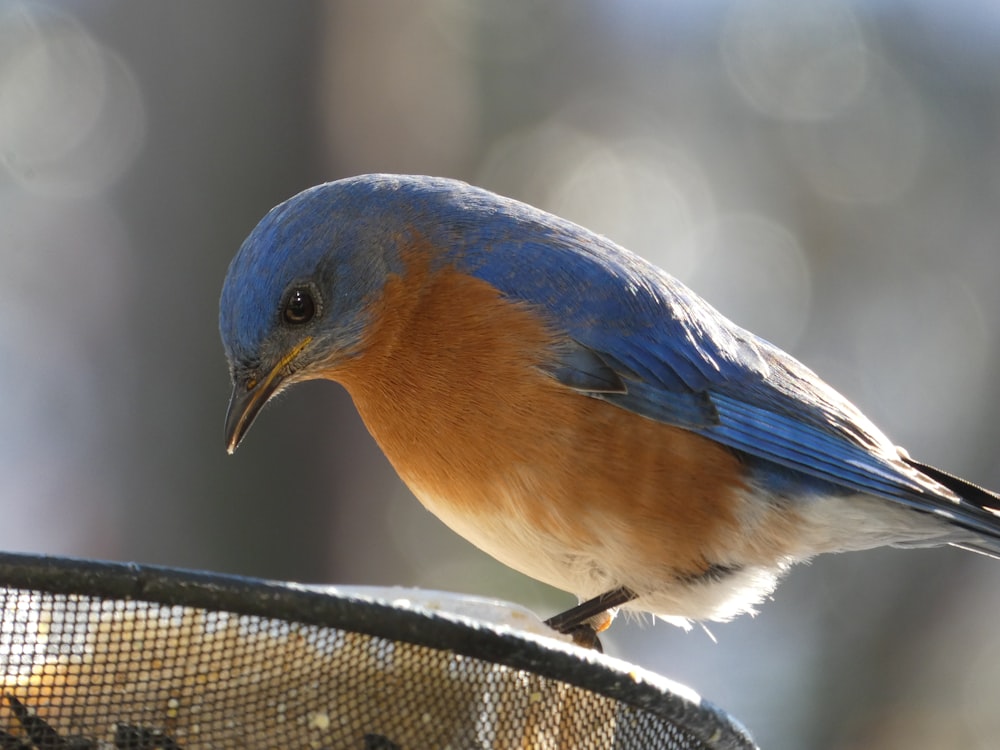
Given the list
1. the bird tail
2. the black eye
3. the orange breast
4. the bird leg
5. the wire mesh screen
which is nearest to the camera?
the wire mesh screen

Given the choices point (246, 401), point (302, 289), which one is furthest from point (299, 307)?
point (246, 401)

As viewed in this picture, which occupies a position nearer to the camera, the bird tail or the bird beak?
the bird beak

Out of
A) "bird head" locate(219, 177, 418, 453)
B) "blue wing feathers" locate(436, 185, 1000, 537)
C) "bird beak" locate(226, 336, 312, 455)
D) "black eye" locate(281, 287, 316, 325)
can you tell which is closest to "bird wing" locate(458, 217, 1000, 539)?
"blue wing feathers" locate(436, 185, 1000, 537)

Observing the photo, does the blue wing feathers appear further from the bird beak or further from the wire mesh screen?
the wire mesh screen

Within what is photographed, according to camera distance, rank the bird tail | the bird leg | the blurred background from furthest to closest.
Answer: the blurred background
the bird tail
the bird leg

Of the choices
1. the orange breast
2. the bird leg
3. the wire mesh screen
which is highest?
the orange breast

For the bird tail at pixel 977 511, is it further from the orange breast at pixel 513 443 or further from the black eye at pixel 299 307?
the black eye at pixel 299 307

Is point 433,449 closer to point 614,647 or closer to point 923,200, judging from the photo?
point 614,647
